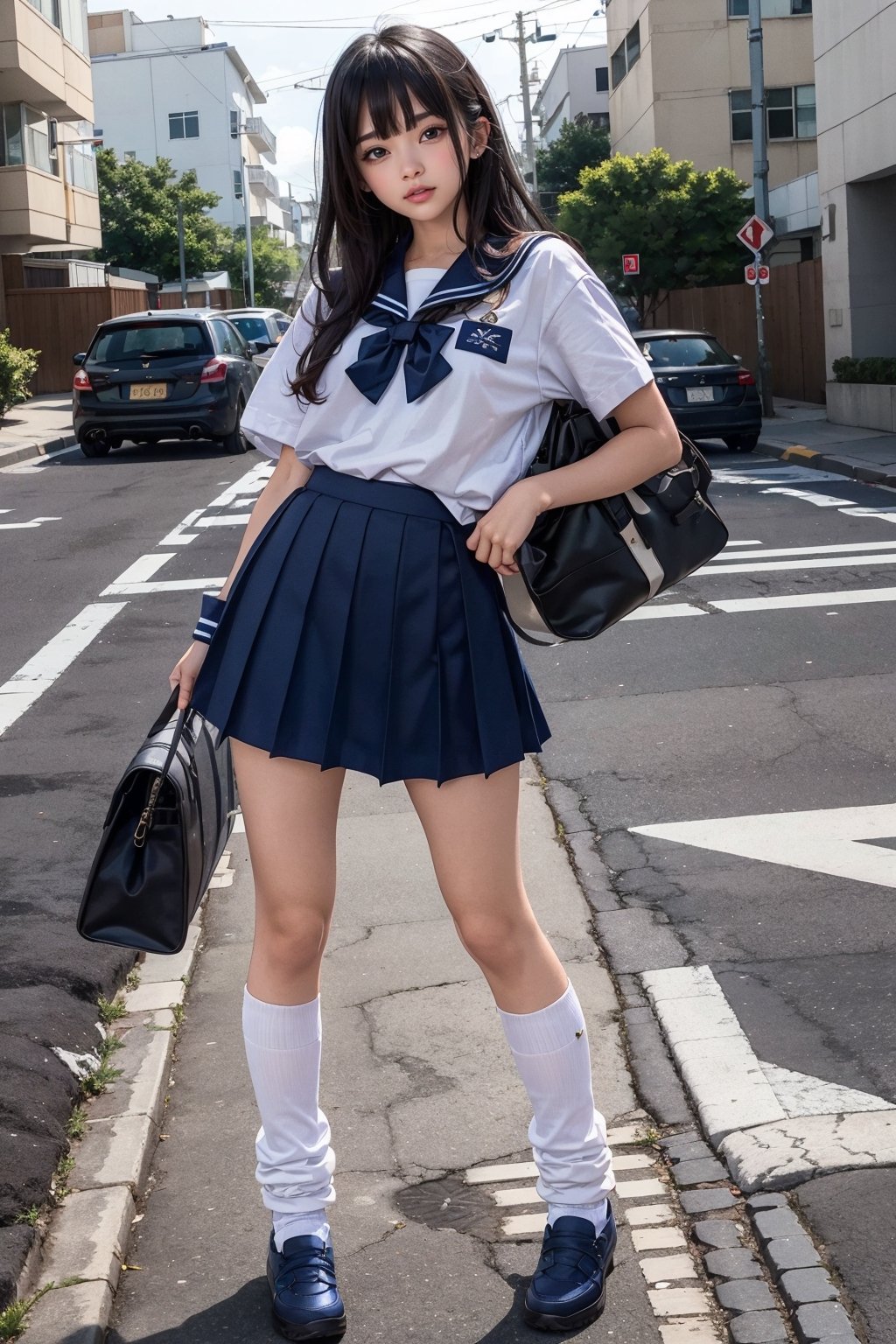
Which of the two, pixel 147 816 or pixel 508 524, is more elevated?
pixel 508 524

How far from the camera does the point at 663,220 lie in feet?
117

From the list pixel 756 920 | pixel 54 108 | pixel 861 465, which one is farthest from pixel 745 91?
pixel 756 920

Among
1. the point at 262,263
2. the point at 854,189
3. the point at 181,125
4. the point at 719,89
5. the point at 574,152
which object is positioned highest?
the point at 181,125

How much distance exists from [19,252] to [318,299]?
3801 cm

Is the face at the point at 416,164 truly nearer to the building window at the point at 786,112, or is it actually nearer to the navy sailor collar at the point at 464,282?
the navy sailor collar at the point at 464,282

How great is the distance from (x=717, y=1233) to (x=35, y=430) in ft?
80.6

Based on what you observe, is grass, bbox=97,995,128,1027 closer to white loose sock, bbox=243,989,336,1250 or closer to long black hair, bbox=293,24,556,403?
white loose sock, bbox=243,989,336,1250

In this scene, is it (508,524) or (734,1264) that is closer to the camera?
(508,524)

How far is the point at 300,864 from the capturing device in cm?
244

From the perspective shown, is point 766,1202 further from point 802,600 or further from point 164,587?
point 164,587

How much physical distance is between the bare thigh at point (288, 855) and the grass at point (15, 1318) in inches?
26.3

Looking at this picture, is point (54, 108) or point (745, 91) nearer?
point (54, 108)

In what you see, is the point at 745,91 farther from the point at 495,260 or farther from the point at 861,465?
the point at 495,260

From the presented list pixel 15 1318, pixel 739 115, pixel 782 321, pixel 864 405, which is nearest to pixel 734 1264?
pixel 15 1318
